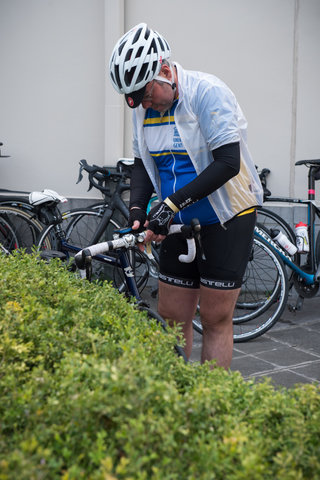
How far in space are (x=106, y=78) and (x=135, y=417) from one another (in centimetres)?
548

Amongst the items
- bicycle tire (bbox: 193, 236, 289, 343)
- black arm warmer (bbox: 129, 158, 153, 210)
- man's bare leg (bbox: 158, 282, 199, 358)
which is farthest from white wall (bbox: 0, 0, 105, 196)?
man's bare leg (bbox: 158, 282, 199, 358)

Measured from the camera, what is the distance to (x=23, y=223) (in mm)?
6137

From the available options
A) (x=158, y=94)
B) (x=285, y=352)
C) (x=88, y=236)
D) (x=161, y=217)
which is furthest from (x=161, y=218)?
(x=88, y=236)

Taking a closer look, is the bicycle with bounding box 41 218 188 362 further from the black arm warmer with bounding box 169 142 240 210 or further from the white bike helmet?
the white bike helmet

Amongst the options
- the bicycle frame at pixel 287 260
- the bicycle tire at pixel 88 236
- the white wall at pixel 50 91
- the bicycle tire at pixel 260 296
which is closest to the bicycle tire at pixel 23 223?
the bicycle tire at pixel 88 236

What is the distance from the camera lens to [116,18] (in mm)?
6344

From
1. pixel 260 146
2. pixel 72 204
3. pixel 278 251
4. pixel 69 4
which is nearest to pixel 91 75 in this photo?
pixel 69 4

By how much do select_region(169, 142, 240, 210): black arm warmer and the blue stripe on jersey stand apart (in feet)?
0.73

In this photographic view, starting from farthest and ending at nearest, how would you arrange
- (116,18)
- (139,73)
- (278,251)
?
(116,18) < (278,251) < (139,73)

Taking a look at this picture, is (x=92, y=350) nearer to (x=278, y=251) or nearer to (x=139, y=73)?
(x=139, y=73)

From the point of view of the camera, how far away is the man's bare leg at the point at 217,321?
3.27 m

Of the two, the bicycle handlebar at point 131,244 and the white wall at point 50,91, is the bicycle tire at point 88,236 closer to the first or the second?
the white wall at point 50,91

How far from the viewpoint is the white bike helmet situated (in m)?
2.89

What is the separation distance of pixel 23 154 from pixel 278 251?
10.3ft
